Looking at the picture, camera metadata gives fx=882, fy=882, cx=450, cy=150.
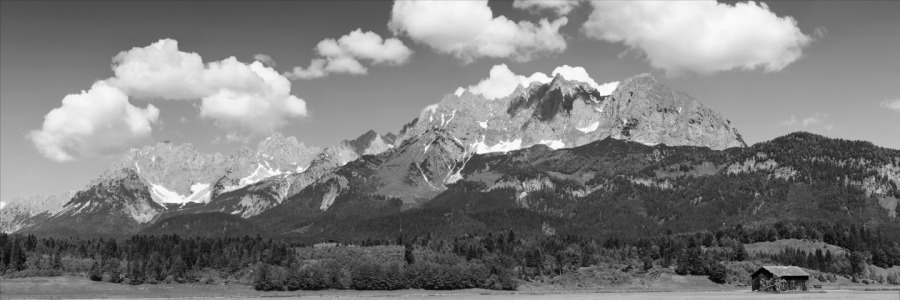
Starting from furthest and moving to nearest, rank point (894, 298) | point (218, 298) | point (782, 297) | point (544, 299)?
point (218, 298) → point (544, 299) → point (782, 297) → point (894, 298)

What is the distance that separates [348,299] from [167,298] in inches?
1614

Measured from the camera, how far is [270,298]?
197 metres

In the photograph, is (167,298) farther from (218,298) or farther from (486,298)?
(486,298)

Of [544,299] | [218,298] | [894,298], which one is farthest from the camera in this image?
[218,298]

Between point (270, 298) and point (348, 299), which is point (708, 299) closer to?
point (348, 299)

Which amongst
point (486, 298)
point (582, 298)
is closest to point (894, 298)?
point (582, 298)

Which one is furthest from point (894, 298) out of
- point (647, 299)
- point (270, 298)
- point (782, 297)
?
point (270, 298)

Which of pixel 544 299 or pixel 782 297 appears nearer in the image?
pixel 782 297

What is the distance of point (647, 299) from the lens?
16938 cm

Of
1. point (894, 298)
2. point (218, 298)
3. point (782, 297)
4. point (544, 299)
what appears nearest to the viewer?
point (894, 298)

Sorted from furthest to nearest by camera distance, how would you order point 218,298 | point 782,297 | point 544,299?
point 218,298 < point 544,299 < point 782,297

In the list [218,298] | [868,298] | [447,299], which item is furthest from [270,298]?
[868,298]

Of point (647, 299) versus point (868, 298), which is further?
point (647, 299)

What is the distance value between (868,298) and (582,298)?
2026 inches
